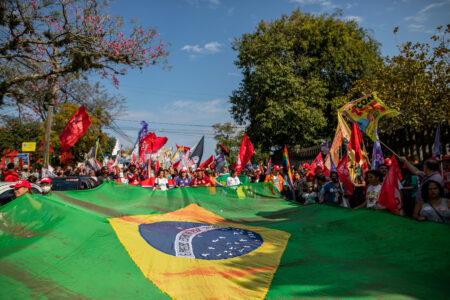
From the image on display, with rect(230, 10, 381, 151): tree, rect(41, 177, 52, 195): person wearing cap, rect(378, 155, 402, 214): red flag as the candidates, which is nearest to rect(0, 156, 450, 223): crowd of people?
rect(41, 177, 52, 195): person wearing cap

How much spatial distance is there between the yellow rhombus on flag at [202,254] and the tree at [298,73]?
16.5m

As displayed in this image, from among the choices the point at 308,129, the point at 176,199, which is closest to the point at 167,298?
the point at 176,199

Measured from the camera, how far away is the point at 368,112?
7.21 metres

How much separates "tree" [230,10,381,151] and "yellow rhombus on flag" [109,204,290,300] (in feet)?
54.1

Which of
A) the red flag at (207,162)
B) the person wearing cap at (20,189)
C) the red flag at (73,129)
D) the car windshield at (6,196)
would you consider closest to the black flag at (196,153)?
the red flag at (207,162)

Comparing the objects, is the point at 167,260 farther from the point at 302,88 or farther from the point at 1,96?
the point at 302,88

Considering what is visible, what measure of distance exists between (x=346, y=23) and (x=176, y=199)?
952 inches

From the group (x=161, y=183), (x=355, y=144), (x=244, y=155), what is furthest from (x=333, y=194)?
(x=244, y=155)

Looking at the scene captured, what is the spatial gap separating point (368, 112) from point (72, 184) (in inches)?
341

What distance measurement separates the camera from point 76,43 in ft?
36.0

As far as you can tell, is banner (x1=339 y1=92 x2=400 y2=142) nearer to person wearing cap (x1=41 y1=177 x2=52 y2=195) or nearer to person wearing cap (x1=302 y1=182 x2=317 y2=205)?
person wearing cap (x1=302 y1=182 x2=317 y2=205)

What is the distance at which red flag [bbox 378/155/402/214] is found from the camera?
5.48 metres

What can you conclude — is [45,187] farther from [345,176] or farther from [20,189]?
[345,176]

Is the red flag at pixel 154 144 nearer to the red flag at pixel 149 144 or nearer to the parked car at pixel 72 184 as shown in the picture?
the red flag at pixel 149 144
